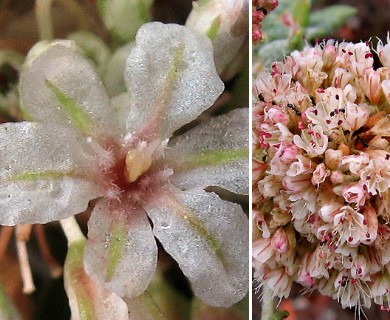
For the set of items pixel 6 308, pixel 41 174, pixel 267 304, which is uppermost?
pixel 41 174

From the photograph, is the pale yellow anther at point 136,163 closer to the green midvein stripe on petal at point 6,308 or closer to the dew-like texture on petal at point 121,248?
the dew-like texture on petal at point 121,248

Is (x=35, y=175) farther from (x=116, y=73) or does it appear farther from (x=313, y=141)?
(x=313, y=141)

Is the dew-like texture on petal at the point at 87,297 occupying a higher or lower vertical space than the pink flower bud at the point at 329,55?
lower

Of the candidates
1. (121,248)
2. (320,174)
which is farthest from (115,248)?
(320,174)

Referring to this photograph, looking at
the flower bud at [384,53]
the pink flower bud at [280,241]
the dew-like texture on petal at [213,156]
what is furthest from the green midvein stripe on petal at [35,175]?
the flower bud at [384,53]

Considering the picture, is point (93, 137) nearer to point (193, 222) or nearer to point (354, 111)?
point (193, 222)

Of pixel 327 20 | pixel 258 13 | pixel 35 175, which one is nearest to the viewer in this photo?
pixel 35 175
